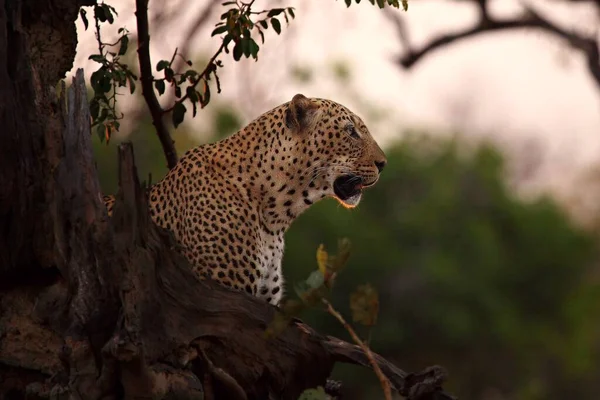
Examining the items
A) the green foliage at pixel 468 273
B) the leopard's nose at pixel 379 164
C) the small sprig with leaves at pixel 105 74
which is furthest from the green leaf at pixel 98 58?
the green foliage at pixel 468 273

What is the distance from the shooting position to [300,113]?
30.3 ft

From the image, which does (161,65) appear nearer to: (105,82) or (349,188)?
(105,82)

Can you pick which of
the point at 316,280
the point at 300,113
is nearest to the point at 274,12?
the point at 300,113

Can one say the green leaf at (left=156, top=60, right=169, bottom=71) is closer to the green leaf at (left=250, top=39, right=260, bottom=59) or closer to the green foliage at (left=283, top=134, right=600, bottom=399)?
the green leaf at (left=250, top=39, right=260, bottom=59)

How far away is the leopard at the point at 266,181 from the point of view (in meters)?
8.87

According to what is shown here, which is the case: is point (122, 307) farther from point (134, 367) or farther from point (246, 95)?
point (246, 95)

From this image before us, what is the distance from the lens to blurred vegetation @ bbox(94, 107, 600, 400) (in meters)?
37.7

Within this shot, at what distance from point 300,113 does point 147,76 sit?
1259 mm

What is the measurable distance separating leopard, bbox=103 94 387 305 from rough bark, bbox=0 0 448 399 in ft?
2.22

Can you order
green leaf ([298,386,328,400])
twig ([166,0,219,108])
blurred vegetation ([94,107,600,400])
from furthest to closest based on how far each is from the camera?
blurred vegetation ([94,107,600,400])
twig ([166,0,219,108])
green leaf ([298,386,328,400])

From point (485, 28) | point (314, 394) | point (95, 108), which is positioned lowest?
point (314, 394)

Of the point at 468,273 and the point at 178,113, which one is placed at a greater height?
the point at 178,113

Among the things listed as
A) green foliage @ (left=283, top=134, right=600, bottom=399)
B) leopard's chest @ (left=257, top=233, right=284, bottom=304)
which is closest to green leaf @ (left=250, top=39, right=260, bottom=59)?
leopard's chest @ (left=257, top=233, right=284, bottom=304)

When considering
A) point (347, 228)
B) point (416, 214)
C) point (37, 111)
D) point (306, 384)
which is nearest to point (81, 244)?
point (37, 111)
